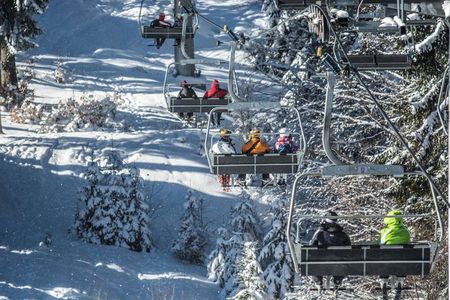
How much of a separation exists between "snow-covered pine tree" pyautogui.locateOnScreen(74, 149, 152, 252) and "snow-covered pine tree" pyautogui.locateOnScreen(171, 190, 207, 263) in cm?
78

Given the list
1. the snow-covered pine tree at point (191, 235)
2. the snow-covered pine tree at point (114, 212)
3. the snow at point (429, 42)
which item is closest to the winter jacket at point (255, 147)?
the snow at point (429, 42)

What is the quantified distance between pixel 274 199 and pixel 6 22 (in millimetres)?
8997

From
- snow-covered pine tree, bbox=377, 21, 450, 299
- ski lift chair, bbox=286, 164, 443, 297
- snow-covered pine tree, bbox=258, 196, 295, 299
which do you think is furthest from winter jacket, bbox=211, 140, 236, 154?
snow-covered pine tree, bbox=258, 196, 295, 299

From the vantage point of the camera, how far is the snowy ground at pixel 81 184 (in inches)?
992

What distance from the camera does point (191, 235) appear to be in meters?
27.2

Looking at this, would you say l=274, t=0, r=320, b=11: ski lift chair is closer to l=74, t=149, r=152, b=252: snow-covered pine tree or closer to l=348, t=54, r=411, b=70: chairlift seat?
l=348, t=54, r=411, b=70: chairlift seat

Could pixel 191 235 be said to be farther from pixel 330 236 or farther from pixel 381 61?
pixel 330 236

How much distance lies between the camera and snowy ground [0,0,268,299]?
82.6 ft

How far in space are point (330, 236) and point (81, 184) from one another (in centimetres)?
1729

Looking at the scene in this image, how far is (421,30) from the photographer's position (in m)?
18.8

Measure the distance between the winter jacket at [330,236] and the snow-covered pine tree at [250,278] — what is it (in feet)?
35.5

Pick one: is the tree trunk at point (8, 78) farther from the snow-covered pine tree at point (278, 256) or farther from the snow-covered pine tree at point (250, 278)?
the snow-covered pine tree at point (250, 278)

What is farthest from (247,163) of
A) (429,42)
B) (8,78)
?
(8,78)

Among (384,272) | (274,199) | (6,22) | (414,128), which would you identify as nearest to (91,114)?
(6,22)
